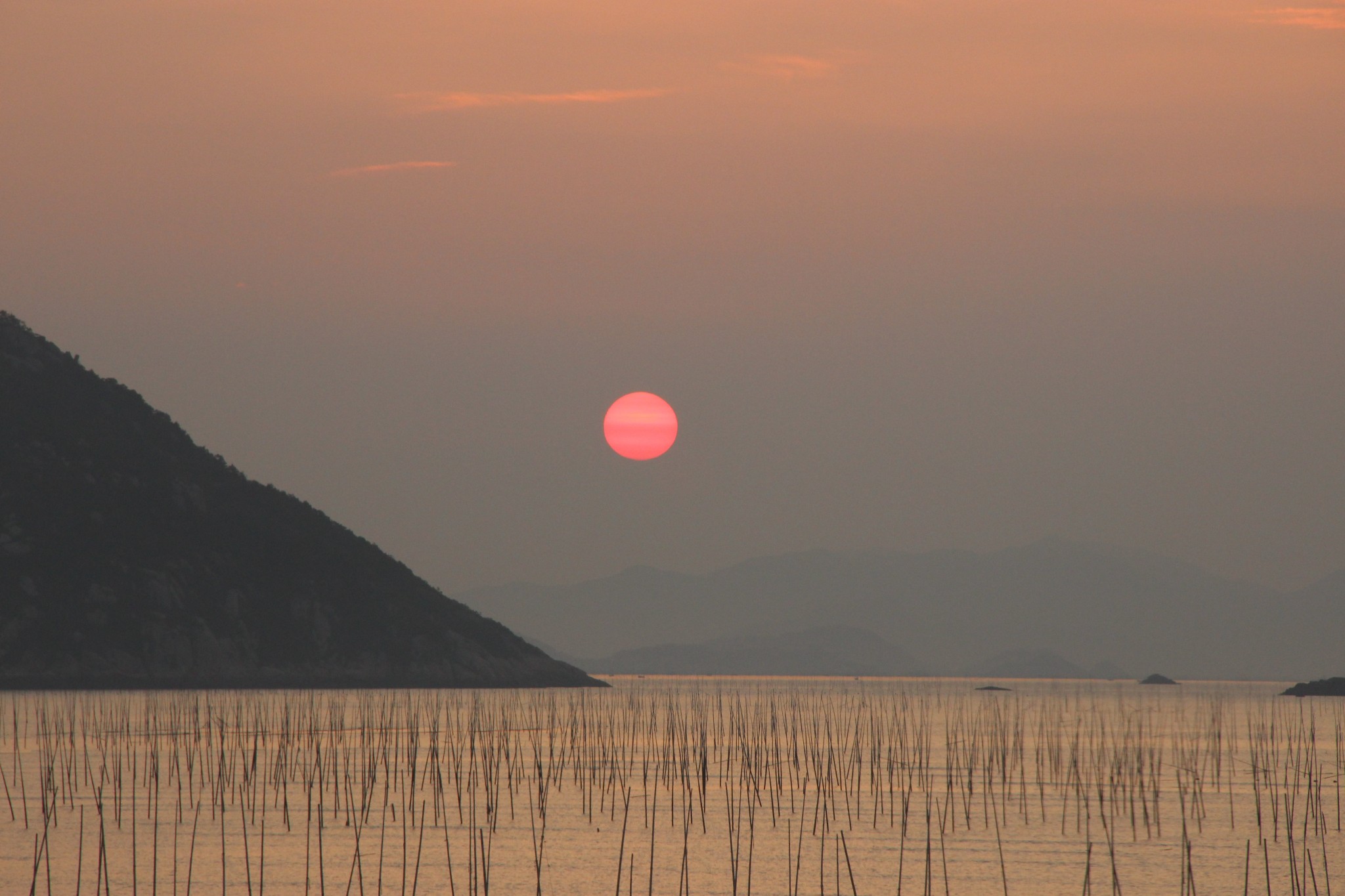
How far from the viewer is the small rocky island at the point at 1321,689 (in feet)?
578

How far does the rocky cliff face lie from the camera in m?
116

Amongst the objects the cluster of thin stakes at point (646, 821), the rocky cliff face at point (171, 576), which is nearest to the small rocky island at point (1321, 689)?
the rocky cliff face at point (171, 576)

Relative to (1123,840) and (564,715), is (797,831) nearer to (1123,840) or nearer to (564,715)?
(1123,840)

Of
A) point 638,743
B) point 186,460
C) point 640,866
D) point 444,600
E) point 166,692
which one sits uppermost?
point 186,460

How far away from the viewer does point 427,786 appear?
35.9 metres

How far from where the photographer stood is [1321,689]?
597 feet

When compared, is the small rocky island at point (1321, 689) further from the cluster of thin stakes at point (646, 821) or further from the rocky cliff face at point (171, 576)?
the cluster of thin stakes at point (646, 821)

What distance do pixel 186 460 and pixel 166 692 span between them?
173 feet

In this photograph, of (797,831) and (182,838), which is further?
(797,831)

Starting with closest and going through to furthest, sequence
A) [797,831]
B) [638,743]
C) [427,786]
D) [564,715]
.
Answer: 1. [797,831]
2. [427,786]
3. [638,743]
4. [564,715]

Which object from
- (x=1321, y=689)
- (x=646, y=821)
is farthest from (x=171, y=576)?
(x=1321, y=689)

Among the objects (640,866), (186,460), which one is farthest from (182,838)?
(186,460)

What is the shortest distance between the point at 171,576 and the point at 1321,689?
451 ft

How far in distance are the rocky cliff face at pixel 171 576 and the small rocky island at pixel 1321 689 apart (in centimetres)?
8990
